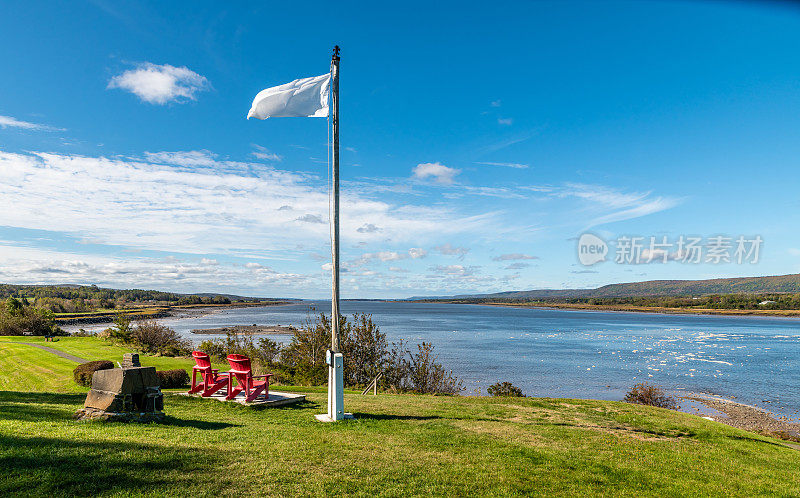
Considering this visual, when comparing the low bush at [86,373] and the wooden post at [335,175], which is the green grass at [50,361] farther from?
the wooden post at [335,175]

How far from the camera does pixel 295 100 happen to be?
38.0 feet

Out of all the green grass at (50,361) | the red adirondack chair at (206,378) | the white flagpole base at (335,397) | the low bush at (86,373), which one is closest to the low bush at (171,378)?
the red adirondack chair at (206,378)

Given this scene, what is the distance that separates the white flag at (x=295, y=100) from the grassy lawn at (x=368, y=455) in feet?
25.0

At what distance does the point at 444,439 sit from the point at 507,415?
14.1 feet

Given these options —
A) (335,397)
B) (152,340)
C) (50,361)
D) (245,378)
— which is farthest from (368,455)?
(152,340)

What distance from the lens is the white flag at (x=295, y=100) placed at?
11461 mm

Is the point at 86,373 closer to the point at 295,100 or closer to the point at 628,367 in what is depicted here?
the point at 295,100

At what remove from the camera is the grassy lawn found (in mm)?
5984

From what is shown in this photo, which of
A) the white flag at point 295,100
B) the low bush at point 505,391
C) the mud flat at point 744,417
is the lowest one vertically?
the mud flat at point 744,417

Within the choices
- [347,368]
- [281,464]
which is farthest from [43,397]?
[347,368]

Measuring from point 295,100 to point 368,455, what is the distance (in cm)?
869

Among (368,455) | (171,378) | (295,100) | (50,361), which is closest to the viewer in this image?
(368,455)

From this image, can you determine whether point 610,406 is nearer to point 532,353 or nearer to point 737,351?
point 532,353

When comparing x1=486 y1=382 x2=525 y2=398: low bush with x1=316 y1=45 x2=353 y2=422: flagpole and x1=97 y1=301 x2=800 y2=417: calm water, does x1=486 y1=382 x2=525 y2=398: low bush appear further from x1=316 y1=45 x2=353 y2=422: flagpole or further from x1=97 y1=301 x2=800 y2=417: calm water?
x1=316 y1=45 x2=353 y2=422: flagpole
